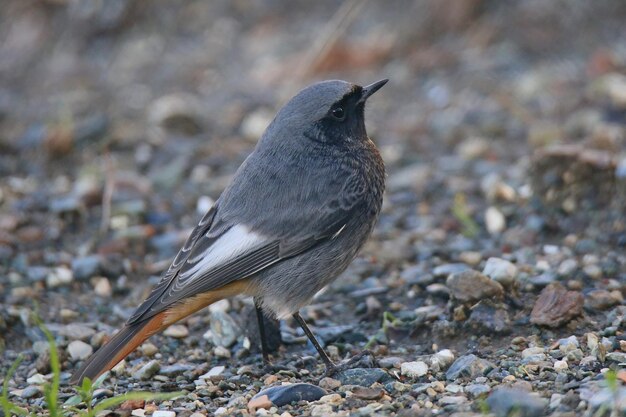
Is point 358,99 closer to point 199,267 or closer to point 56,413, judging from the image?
point 199,267

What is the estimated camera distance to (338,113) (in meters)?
5.46

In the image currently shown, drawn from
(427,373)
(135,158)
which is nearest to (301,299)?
(427,373)

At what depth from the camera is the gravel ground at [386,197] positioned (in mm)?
4609

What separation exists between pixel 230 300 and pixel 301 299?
39.9 inches

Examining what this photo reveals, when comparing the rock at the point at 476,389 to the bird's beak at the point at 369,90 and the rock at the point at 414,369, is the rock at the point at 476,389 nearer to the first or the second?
the rock at the point at 414,369

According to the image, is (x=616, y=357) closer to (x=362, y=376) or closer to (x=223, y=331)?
(x=362, y=376)

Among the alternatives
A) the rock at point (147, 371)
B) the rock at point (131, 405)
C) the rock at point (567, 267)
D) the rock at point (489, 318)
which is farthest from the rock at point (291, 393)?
the rock at point (567, 267)

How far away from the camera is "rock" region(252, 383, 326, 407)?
14.2 feet

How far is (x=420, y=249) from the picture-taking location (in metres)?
6.30

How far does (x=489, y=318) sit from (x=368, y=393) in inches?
38.1

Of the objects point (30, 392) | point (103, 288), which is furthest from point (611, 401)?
point (103, 288)

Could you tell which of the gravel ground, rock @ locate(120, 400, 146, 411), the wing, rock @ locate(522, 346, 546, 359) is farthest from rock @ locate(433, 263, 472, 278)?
rock @ locate(120, 400, 146, 411)

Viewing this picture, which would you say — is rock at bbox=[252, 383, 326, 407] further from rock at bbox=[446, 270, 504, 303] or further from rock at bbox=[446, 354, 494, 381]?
rock at bbox=[446, 270, 504, 303]

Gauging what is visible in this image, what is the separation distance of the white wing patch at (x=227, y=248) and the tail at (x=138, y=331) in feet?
0.48
